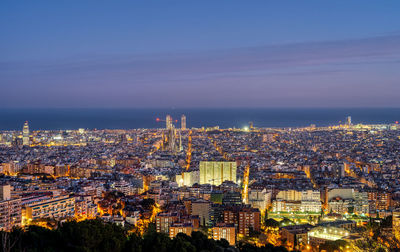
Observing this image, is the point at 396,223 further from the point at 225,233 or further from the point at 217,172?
the point at 217,172

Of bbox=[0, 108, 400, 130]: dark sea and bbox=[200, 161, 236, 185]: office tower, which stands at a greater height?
bbox=[0, 108, 400, 130]: dark sea

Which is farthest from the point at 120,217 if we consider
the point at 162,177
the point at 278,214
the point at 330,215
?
the point at 162,177

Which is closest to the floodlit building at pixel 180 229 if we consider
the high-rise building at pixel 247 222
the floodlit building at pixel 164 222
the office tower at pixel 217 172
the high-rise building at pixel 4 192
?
the floodlit building at pixel 164 222

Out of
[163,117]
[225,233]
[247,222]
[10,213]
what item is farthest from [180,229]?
[163,117]

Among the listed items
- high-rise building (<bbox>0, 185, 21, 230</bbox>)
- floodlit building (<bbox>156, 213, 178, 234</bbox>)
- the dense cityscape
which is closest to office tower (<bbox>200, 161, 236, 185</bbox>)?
the dense cityscape

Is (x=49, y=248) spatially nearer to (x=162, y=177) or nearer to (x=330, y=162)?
(x=162, y=177)

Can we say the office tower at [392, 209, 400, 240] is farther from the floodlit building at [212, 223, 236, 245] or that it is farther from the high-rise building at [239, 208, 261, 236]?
the floodlit building at [212, 223, 236, 245]

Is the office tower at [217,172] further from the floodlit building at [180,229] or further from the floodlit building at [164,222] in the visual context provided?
the floodlit building at [180,229]
